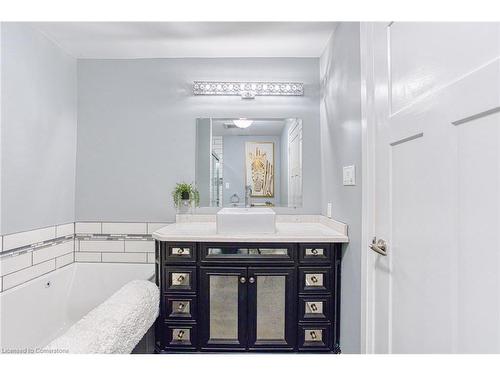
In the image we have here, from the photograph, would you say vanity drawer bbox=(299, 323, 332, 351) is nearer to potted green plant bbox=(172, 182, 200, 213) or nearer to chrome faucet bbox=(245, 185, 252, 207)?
chrome faucet bbox=(245, 185, 252, 207)

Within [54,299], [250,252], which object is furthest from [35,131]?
[250,252]

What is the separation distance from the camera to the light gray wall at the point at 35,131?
63.8 inches

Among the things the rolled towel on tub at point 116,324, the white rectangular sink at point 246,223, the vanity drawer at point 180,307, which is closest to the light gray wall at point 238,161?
the white rectangular sink at point 246,223

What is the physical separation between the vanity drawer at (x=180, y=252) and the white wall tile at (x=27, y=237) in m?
0.94

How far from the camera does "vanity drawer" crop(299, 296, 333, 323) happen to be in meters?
1.67

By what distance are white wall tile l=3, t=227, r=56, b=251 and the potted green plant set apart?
92 centimetres

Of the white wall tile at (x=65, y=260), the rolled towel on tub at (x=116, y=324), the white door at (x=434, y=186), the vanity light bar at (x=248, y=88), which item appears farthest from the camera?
the vanity light bar at (x=248, y=88)

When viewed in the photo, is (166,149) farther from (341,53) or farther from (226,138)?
(341,53)

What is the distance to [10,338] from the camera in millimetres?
1554

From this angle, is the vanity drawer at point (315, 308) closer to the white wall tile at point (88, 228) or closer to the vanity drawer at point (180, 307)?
the vanity drawer at point (180, 307)

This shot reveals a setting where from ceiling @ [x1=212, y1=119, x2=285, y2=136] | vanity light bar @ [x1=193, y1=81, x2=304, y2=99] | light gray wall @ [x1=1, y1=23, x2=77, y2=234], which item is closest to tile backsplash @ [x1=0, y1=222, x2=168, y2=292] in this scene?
light gray wall @ [x1=1, y1=23, x2=77, y2=234]

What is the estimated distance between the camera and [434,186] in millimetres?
842

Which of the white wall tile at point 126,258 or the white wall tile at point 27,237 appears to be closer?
the white wall tile at point 27,237
